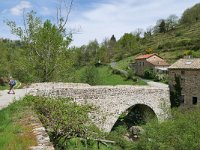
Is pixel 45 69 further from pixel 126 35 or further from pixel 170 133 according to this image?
pixel 126 35

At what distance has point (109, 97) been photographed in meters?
19.6

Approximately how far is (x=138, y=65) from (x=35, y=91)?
35.5m

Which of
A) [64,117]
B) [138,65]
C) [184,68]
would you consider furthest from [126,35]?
[64,117]

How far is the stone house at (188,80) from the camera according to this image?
26.0 meters

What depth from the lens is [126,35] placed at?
267ft

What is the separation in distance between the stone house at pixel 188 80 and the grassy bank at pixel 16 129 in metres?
19.0

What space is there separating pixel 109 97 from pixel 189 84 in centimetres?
982

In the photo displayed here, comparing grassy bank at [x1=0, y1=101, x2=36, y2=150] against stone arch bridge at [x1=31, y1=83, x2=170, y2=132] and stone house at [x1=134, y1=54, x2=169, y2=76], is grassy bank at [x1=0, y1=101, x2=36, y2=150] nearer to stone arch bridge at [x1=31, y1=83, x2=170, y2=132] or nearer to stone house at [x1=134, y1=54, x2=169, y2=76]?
stone arch bridge at [x1=31, y1=83, x2=170, y2=132]

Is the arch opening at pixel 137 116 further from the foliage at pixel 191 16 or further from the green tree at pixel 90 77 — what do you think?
the foliage at pixel 191 16

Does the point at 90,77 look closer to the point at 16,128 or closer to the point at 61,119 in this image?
the point at 61,119

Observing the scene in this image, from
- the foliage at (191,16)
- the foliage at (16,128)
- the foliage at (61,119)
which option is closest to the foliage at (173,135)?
the foliage at (61,119)

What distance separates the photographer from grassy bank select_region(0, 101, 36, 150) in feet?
A: 20.0

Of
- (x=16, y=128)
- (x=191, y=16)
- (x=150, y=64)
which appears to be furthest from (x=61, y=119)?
(x=191, y=16)

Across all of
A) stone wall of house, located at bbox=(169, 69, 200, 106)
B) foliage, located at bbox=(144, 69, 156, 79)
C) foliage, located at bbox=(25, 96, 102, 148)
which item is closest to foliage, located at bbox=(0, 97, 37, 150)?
foliage, located at bbox=(25, 96, 102, 148)
